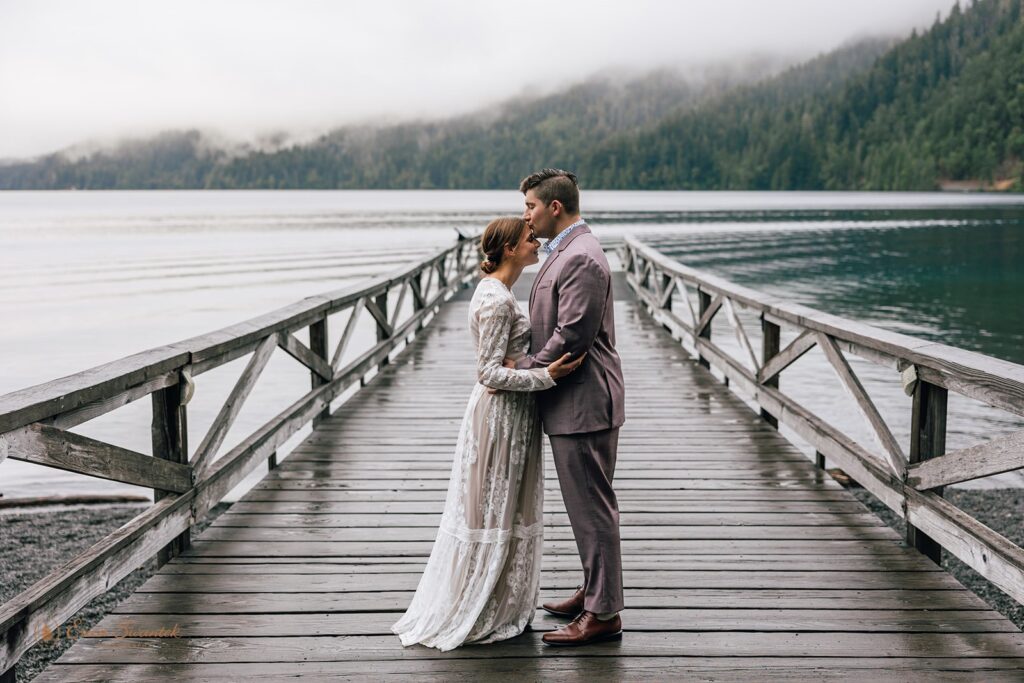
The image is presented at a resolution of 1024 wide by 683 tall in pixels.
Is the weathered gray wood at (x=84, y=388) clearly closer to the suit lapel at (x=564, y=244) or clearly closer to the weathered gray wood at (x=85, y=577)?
the weathered gray wood at (x=85, y=577)

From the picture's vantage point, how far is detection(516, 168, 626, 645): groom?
3.21m

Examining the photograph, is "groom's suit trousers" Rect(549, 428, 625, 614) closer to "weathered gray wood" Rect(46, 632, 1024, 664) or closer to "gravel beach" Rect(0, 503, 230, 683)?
"weathered gray wood" Rect(46, 632, 1024, 664)

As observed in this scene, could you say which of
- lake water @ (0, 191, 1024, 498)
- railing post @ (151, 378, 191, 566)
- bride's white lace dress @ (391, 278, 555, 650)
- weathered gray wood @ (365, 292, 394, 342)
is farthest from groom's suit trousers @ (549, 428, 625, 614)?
lake water @ (0, 191, 1024, 498)

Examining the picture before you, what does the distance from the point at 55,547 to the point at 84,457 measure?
473 centimetres

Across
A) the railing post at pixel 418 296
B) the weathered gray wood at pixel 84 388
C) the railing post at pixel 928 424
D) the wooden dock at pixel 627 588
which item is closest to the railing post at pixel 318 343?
the wooden dock at pixel 627 588

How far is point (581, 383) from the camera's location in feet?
11.0

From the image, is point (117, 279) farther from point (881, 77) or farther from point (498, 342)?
point (881, 77)

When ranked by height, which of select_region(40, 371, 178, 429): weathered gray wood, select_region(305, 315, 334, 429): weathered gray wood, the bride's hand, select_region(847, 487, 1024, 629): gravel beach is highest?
the bride's hand

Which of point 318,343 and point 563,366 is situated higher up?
point 563,366

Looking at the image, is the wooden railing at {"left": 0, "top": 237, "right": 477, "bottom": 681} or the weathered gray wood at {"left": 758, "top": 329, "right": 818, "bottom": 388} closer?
the wooden railing at {"left": 0, "top": 237, "right": 477, "bottom": 681}

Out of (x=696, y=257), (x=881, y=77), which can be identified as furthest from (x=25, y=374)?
(x=881, y=77)

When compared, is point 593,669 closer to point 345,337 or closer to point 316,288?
point 345,337

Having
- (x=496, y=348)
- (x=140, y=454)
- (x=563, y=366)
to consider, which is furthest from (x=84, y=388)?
(x=563, y=366)

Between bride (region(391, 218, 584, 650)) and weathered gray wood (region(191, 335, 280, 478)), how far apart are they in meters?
1.62
